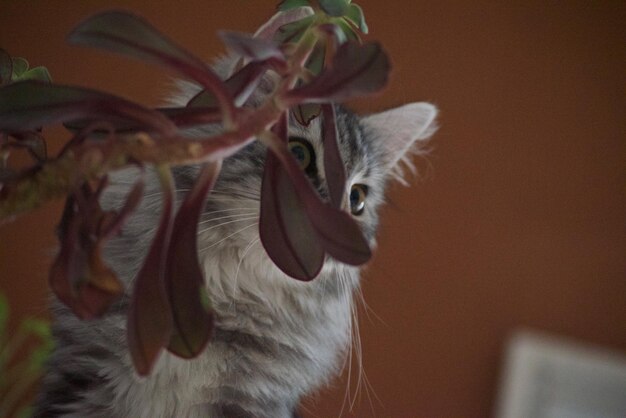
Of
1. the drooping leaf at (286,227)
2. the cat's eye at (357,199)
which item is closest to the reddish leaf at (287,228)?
the drooping leaf at (286,227)

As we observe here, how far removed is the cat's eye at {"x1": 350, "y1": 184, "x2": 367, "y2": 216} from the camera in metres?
1.00

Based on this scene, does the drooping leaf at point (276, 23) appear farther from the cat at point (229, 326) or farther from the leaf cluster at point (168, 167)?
the cat at point (229, 326)

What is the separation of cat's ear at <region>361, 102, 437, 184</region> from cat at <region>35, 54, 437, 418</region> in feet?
0.24

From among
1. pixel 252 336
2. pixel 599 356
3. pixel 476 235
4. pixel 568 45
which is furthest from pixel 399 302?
pixel 252 336

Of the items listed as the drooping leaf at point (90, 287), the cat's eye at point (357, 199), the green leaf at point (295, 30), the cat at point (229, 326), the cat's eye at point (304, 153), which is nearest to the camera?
the drooping leaf at point (90, 287)

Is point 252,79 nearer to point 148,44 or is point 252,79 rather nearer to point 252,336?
point 148,44

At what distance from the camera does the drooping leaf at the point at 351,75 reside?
292 millimetres

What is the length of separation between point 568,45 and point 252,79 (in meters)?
1.83

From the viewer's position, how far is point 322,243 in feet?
1.14

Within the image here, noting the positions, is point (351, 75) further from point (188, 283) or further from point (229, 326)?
point (229, 326)

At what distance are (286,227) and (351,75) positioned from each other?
117mm

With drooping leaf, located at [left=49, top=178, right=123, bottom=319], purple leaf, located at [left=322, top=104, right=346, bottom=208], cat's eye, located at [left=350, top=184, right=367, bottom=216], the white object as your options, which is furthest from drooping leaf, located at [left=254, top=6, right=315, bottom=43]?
the white object

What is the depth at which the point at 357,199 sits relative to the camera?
3.38 ft

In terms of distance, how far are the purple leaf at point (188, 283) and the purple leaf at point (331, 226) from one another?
0.04 metres
